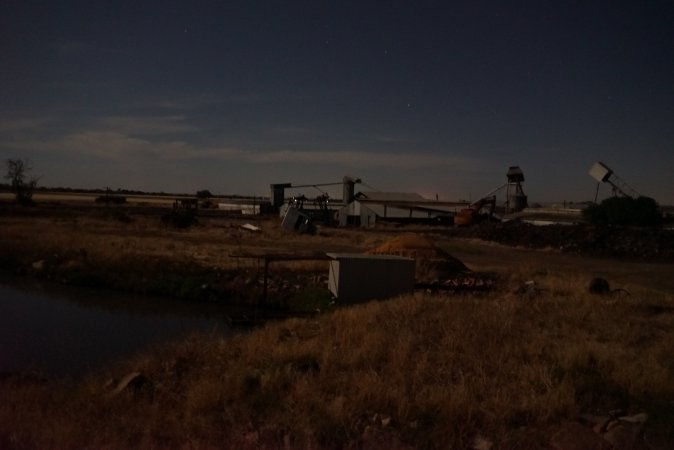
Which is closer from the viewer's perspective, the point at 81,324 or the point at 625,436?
the point at 625,436

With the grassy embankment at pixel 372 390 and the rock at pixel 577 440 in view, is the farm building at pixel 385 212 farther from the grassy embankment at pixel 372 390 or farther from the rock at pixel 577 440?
the rock at pixel 577 440

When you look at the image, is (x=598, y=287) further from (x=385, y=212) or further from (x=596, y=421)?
(x=385, y=212)

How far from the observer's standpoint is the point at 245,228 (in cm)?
4344

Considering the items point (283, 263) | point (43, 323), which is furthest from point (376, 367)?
point (283, 263)

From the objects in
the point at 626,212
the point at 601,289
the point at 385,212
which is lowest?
the point at 601,289

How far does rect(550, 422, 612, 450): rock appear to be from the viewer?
19.8 ft

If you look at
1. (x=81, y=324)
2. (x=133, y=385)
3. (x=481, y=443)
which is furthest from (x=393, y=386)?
(x=81, y=324)

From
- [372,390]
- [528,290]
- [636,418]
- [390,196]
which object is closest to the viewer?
[636,418]

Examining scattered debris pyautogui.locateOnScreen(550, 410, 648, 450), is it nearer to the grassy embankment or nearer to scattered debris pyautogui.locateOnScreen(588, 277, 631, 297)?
the grassy embankment

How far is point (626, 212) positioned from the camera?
44031 millimetres

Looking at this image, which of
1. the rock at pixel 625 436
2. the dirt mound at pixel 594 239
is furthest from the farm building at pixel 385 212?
the rock at pixel 625 436

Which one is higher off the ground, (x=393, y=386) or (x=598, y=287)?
(x=598, y=287)

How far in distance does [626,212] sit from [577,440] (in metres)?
43.3

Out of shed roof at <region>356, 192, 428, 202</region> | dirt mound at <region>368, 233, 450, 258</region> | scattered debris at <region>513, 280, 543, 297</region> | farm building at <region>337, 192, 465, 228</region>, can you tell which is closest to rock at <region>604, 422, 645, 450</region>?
scattered debris at <region>513, 280, 543, 297</region>
